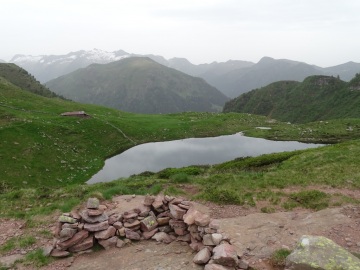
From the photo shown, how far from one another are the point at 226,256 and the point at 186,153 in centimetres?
6768

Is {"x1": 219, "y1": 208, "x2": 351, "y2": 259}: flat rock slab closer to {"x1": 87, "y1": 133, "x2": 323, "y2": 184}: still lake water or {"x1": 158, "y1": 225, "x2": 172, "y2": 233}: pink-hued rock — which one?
{"x1": 158, "y1": 225, "x2": 172, "y2": 233}: pink-hued rock

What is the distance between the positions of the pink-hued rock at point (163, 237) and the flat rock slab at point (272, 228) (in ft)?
10.1

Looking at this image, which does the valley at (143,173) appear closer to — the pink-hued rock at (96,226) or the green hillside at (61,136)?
the green hillside at (61,136)

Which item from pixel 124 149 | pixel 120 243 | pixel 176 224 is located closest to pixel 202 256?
pixel 176 224

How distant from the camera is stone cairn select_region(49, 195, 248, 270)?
17.1m

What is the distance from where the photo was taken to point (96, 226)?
18219 millimetres

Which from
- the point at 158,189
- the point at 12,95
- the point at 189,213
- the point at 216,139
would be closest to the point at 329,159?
the point at 158,189

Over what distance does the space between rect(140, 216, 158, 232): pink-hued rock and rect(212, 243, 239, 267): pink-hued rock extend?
5.38 m

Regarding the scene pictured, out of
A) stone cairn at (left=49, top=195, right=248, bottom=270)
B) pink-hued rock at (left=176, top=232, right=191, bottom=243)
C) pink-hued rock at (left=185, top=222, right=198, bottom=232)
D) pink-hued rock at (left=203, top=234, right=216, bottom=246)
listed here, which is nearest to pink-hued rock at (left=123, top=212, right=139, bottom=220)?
stone cairn at (left=49, top=195, right=248, bottom=270)

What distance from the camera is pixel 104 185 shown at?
3072 centimetres

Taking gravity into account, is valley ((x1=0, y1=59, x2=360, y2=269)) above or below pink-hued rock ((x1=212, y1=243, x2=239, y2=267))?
below

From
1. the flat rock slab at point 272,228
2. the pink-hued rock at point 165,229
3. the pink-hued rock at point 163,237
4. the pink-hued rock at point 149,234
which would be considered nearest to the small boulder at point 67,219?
the pink-hued rock at point 149,234

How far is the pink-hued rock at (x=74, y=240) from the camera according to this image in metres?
17.6

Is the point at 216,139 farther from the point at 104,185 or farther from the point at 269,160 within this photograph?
the point at 104,185
